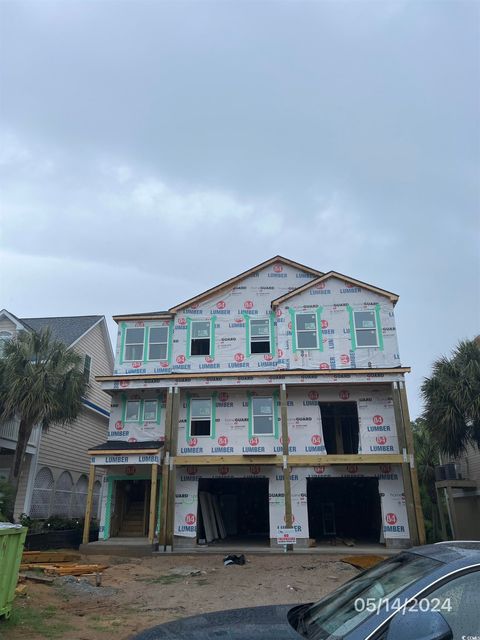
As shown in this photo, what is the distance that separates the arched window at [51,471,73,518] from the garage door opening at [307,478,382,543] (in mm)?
11314

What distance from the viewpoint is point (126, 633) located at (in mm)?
7199

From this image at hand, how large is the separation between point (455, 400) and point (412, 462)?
287 centimetres

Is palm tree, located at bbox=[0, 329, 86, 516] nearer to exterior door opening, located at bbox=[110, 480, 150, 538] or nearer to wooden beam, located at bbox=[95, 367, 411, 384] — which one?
wooden beam, located at bbox=[95, 367, 411, 384]

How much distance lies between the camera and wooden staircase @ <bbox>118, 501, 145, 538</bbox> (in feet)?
64.3

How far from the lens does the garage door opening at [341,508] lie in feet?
71.9

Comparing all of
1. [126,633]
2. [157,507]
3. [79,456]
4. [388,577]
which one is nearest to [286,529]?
[157,507]

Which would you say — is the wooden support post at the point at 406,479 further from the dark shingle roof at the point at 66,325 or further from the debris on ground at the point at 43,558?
the dark shingle roof at the point at 66,325

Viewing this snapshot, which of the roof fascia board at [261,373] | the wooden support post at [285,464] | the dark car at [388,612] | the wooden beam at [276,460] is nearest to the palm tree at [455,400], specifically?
the roof fascia board at [261,373]

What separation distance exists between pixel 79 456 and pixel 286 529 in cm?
1209

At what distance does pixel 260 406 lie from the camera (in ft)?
64.1

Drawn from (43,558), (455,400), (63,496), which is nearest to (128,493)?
(63,496)

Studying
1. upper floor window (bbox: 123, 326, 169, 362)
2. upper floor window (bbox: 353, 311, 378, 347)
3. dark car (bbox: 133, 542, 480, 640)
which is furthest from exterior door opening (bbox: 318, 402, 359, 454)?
dark car (bbox: 133, 542, 480, 640)

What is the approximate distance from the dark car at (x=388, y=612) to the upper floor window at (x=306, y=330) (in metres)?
16.2
